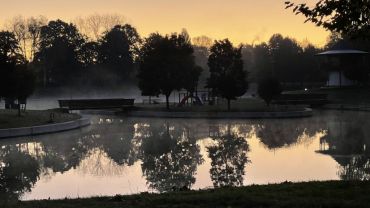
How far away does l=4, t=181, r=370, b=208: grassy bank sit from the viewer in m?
8.31

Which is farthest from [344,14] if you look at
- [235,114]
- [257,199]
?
[235,114]

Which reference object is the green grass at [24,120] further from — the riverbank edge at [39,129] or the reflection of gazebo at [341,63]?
the reflection of gazebo at [341,63]

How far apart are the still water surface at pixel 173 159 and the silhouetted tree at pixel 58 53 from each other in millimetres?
54075

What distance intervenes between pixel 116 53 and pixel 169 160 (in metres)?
71.4

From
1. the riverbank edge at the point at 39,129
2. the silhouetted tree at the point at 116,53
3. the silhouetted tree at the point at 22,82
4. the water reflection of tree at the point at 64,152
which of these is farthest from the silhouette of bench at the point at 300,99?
the silhouetted tree at the point at 116,53

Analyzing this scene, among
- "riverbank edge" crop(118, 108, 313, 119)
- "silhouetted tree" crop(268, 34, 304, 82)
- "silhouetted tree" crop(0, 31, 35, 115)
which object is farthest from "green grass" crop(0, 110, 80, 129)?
"silhouetted tree" crop(268, 34, 304, 82)

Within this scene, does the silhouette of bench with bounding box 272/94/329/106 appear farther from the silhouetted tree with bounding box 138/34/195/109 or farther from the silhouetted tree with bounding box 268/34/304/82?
the silhouetted tree with bounding box 268/34/304/82

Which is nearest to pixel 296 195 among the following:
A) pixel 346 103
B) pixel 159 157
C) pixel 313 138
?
pixel 159 157

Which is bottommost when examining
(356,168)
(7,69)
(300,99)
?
(356,168)

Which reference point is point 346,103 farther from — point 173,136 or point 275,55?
Answer: point 275,55

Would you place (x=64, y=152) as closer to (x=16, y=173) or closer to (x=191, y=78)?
(x=16, y=173)

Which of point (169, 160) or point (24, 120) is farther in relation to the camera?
point (24, 120)

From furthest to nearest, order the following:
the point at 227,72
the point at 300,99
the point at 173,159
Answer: the point at 300,99
the point at 227,72
the point at 173,159

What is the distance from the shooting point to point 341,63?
227ft
